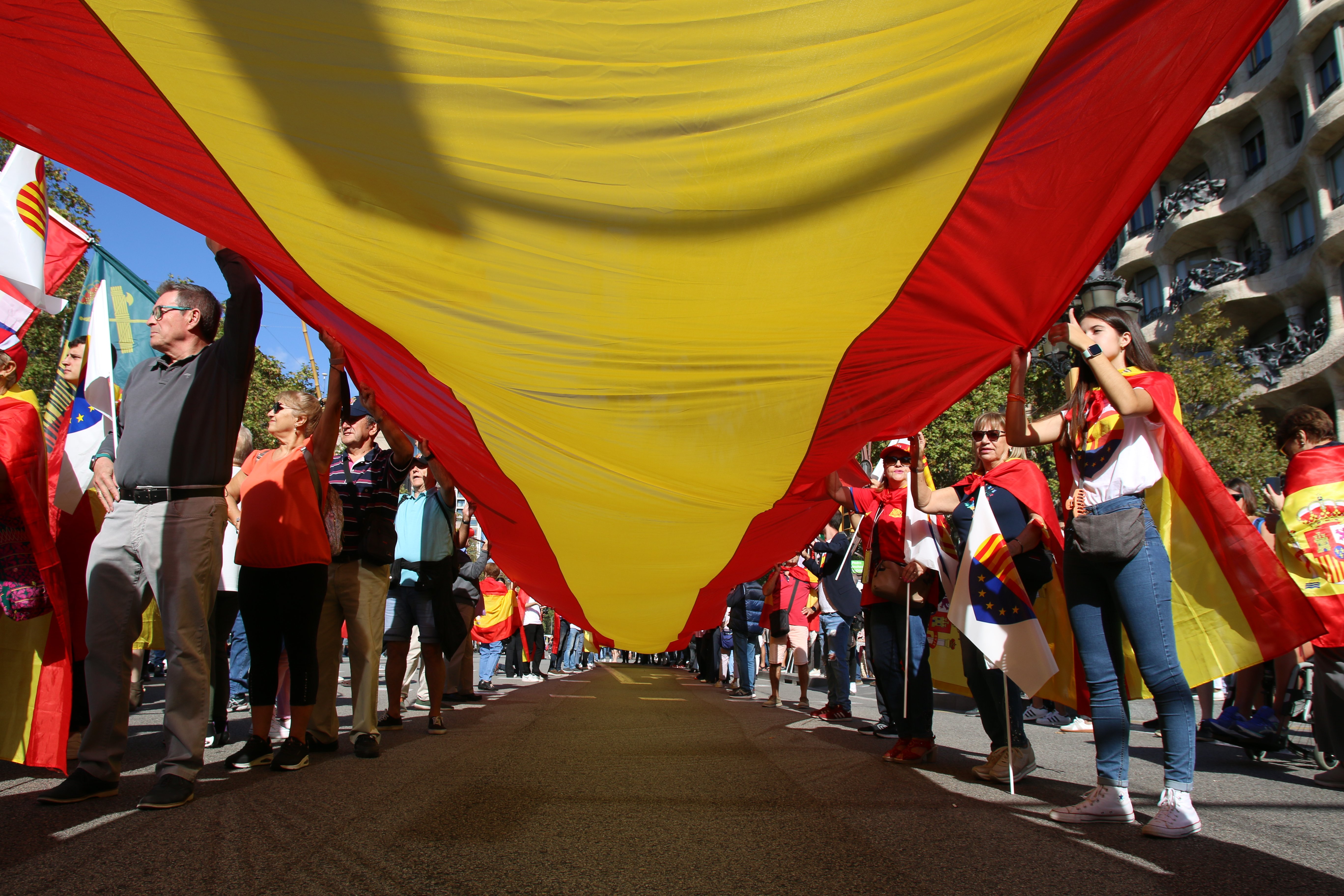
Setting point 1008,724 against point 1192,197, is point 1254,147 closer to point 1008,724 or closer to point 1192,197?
point 1192,197

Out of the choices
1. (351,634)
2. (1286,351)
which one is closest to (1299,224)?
(1286,351)

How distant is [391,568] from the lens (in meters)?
5.55

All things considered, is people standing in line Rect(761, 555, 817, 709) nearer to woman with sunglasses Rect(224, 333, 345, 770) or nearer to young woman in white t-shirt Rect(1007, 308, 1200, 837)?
woman with sunglasses Rect(224, 333, 345, 770)

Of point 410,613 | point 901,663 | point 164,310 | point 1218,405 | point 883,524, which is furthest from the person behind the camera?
point 1218,405

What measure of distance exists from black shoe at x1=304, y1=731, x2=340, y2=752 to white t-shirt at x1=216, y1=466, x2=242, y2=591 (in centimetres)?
97

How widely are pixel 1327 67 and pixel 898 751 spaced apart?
1214 inches

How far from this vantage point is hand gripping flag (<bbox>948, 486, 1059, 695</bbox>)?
3.57m

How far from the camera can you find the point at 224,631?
469 centimetres

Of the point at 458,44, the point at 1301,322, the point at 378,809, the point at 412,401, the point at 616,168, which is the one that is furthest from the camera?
the point at 1301,322

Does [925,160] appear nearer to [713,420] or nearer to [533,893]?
[713,420]

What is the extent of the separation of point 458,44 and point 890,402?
7.76 feet

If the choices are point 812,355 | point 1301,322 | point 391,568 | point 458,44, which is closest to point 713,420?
point 812,355

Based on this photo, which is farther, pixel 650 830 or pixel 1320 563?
pixel 1320 563


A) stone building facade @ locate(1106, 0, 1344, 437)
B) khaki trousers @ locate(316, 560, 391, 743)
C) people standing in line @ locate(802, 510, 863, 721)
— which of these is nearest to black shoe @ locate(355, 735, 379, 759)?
khaki trousers @ locate(316, 560, 391, 743)
